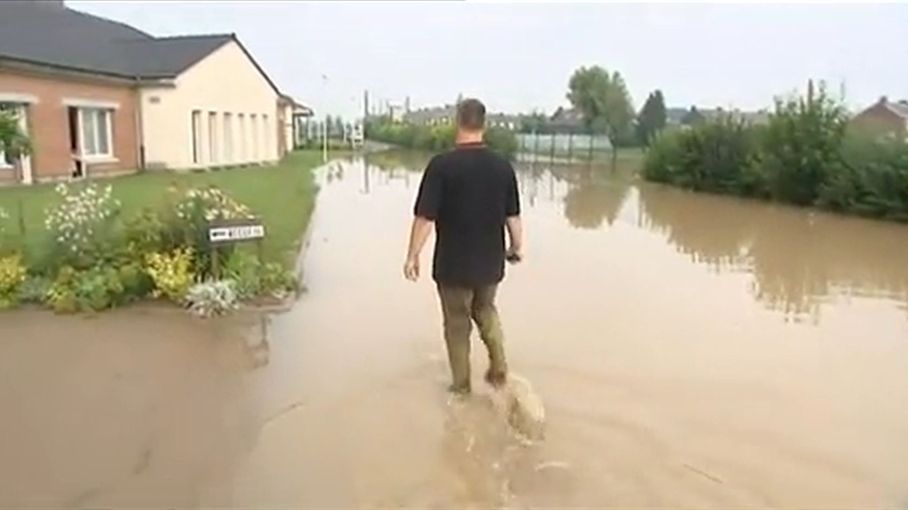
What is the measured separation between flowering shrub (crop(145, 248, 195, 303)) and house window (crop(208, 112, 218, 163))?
2304 cm

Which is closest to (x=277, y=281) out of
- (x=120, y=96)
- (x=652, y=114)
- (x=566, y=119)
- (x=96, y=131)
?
(x=96, y=131)

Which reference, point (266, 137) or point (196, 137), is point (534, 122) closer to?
point (266, 137)

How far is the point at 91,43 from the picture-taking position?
29078mm

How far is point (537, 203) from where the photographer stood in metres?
21.2

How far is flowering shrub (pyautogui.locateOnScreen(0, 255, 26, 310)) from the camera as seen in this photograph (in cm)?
794

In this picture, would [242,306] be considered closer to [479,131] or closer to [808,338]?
[479,131]

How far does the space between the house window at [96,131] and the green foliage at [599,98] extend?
107ft

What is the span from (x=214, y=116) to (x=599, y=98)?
34009mm

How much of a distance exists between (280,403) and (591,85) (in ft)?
186

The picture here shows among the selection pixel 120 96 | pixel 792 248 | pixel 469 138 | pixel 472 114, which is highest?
pixel 120 96

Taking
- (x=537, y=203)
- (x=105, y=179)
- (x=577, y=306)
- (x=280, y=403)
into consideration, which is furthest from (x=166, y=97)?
(x=280, y=403)

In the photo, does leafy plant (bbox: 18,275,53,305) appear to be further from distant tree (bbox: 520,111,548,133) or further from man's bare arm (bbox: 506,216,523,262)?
distant tree (bbox: 520,111,548,133)

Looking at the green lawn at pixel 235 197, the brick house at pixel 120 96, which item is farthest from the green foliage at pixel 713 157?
the brick house at pixel 120 96

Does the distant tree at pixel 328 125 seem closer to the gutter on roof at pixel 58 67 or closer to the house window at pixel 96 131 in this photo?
the gutter on roof at pixel 58 67
